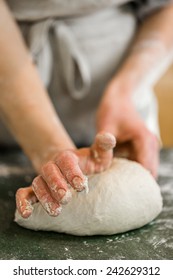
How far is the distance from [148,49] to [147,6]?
5.0 inches

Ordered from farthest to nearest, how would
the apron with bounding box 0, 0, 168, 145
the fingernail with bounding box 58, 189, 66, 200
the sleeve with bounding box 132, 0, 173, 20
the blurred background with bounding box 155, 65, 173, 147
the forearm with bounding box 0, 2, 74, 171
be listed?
the blurred background with bounding box 155, 65, 173, 147 → the sleeve with bounding box 132, 0, 173, 20 → the apron with bounding box 0, 0, 168, 145 → the forearm with bounding box 0, 2, 74, 171 → the fingernail with bounding box 58, 189, 66, 200

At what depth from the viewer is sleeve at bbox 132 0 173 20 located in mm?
1263

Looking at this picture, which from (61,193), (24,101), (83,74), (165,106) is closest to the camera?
(61,193)

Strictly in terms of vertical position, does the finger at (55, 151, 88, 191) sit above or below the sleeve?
above

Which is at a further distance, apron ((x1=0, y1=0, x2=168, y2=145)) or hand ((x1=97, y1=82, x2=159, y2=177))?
apron ((x1=0, y1=0, x2=168, y2=145))

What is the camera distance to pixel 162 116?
213cm

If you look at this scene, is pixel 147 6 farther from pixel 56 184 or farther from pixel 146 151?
pixel 56 184

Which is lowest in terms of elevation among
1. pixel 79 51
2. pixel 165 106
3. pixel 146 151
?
pixel 165 106

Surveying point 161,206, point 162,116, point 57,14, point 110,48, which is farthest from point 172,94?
point 161,206

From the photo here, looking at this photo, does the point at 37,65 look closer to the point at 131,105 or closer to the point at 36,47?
the point at 36,47

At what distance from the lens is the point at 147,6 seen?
4.16ft

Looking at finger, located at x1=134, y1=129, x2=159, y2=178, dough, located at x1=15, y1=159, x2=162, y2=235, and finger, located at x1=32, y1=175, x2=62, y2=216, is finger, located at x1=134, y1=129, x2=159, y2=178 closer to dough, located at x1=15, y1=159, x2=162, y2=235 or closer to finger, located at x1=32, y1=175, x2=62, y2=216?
dough, located at x1=15, y1=159, x2=162, y2=235

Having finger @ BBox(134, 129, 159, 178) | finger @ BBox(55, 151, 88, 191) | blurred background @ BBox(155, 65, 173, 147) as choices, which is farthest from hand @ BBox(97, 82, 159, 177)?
blurred background @ BBox(155, 65, 173, 147)

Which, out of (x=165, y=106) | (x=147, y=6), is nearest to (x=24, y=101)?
(x=147, y=6)
